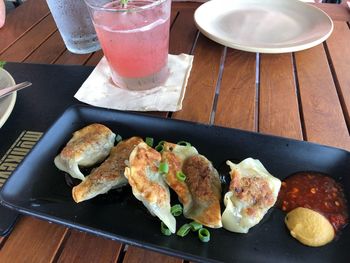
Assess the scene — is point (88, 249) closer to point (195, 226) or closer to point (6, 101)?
point (195, 226)

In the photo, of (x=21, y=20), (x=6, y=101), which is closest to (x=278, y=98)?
(x=6, y=101)

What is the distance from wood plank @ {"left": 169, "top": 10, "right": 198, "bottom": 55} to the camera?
3.75 feet

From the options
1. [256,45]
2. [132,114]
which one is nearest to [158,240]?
[132,114]

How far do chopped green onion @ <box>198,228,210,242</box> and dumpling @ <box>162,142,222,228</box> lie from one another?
0.04 feet

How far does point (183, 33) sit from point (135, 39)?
44 centimetres

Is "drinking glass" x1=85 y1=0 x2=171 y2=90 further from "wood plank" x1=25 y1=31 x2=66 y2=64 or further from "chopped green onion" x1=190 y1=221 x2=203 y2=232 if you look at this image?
"chopped green onion" x1=190 y1=221 x2=203 y2=232

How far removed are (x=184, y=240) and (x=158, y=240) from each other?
46 mm

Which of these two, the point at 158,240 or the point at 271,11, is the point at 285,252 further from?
the point at 271,11

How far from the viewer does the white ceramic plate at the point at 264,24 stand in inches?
40.0

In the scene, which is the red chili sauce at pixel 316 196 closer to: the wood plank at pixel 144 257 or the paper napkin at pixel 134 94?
the wood plank at pixel 144 257

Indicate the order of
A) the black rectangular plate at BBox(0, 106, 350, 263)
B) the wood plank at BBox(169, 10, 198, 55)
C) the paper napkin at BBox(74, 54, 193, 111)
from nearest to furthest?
the black rectangular plate at BBox(0, 106, 350, 263), the paper napkin at BBox(74, 54, 193, 111), the wood plank at BBox(169, 10, 198, 55)

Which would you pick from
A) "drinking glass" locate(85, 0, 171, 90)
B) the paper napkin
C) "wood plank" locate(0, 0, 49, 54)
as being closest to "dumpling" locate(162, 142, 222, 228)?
the paper napkin

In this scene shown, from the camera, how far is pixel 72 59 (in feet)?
3.71

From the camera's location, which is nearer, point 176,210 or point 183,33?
point 176,210
